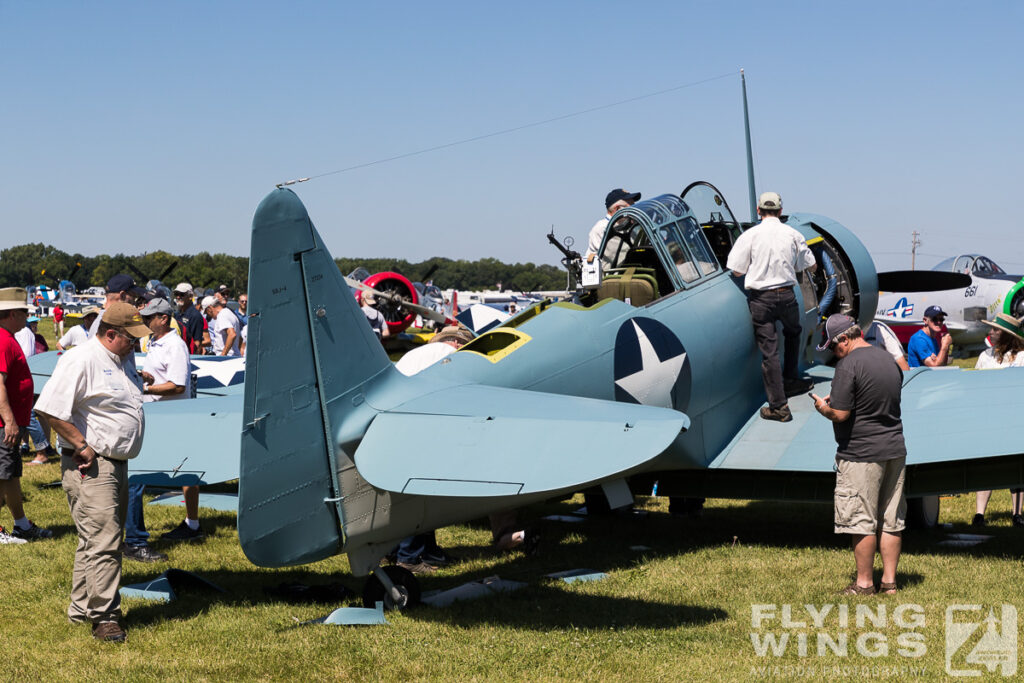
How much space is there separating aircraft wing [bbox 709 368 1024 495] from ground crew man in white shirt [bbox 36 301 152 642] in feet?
12.9

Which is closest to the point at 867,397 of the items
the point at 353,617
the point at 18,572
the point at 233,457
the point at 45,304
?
the point at 353,617

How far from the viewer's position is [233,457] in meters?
5.35

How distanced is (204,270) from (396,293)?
83.4m

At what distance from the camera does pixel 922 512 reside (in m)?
7.59

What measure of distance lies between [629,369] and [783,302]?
1626 millimetres

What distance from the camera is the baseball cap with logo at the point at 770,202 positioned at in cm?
735

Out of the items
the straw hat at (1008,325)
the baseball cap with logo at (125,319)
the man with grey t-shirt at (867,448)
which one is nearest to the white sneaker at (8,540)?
the baseball cap with logo at (125,319)

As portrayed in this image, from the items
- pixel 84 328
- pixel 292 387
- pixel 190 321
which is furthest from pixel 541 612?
pixel 190 321

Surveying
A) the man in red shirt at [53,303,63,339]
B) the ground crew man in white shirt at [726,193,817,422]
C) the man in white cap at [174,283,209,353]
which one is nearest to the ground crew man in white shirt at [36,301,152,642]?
the ground crew man in white shirt at [726,193,817,422]

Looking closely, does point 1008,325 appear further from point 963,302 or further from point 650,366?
point 963,302

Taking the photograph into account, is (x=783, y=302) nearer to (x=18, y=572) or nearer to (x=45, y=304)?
(x=18, y=572)

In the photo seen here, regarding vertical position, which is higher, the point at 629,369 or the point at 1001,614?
the point at 629,369

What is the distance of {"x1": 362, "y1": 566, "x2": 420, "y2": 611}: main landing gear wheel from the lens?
17.0ft

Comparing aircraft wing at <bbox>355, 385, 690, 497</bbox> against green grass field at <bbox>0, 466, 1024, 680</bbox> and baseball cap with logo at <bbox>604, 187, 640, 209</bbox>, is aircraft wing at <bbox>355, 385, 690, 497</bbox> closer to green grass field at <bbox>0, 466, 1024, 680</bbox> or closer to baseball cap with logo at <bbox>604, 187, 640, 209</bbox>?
green grass field at <bbox>0, 466, 1024, 680</bbox>
